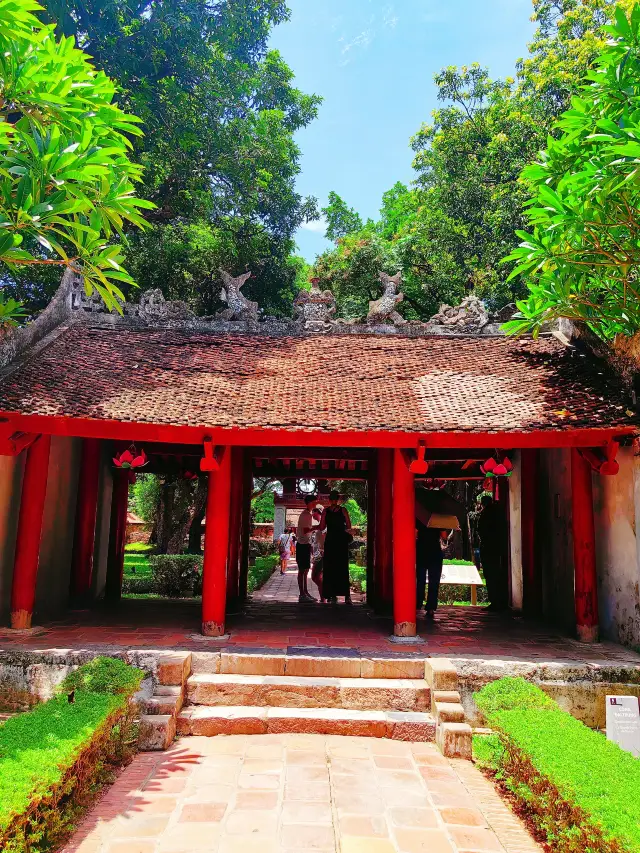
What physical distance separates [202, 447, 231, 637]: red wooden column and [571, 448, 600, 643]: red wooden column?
4365 mm

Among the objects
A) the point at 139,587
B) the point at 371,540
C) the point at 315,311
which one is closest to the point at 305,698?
the point at 371,540

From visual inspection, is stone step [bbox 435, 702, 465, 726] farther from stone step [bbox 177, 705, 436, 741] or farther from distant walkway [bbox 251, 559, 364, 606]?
distant walkway [bbox 251, 559, 364, 606]

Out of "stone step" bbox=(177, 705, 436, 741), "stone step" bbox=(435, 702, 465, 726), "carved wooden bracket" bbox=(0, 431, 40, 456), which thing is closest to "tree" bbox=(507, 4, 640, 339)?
"stone step" bbox=(435, 702, 465, 726)

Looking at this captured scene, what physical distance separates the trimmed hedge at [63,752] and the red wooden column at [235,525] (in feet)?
14.9

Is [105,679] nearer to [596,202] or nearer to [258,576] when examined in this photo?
[596,202]

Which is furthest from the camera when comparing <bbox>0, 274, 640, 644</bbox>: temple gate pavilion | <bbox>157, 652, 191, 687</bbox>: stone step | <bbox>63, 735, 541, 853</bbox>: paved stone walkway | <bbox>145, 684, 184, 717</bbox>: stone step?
<bbox>0, 274, 640, 644</bbox>: temple gate pavilion

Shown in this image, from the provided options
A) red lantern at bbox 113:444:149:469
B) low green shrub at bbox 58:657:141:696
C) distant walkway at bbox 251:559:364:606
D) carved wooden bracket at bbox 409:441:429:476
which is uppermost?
red lantern at bbox 113:444:149:469

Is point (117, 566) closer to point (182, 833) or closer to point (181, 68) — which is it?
point (182, 833)

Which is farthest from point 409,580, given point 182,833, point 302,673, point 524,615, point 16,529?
point 16,529

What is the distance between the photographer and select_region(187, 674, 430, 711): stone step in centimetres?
568

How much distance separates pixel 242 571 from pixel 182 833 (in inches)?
295

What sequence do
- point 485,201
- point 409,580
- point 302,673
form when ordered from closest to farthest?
point 302,673
point 409,580
point 485,201

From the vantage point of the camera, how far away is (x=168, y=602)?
10.7 metres

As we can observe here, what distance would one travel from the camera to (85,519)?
380 inches
